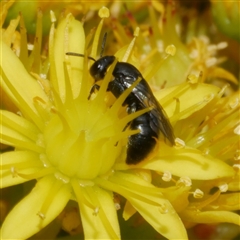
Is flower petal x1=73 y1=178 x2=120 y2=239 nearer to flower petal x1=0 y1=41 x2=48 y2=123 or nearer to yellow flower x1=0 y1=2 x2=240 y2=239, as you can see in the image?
yellow flower x1=0 y1=2 x2=240 y2=239

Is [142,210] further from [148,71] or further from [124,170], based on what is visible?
[148,71]

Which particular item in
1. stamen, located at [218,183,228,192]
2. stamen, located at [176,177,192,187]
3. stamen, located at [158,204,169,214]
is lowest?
stamen, located at [218,183,228,192]

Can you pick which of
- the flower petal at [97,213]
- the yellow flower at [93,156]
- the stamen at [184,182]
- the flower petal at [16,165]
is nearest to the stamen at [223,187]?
the yellow flower at [93,156]

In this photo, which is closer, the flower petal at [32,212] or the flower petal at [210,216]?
the flower petal at [32,212]

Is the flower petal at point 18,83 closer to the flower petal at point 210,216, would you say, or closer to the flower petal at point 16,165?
the flower petal at point 16,165

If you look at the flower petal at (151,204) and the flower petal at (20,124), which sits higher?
the flower petal at (20,124)

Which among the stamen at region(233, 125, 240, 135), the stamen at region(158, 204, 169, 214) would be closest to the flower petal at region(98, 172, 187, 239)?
the stamen at region(158, 204, 169, 214)

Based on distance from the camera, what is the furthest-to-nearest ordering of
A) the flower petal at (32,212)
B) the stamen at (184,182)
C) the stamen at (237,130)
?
the stamen at (237,130) → the stamen at (184,182) → the flower petal at (32,212)

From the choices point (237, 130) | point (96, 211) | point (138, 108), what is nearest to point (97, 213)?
point (96, 211)
